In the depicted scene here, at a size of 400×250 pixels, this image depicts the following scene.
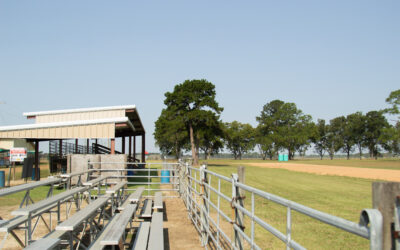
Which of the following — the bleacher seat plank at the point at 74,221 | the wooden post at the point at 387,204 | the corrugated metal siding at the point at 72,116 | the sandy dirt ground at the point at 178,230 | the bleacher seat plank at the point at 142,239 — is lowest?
the sandy dirt ground at the point at 178,230

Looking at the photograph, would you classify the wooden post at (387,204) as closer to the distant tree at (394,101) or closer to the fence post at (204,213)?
the fence post at (204,213)

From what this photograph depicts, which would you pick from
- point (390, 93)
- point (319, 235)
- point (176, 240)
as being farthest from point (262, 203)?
point (390, 93)

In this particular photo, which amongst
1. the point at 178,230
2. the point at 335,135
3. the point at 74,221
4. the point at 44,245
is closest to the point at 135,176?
the point at 178,230

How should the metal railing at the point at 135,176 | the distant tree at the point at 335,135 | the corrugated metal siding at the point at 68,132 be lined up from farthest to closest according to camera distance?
1. the distant tree at the point at 335,135
2. the corrugated metal siding at the point at 68,132
3. the metal railing at the point at 135,176

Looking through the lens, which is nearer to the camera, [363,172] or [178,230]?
[178,230]

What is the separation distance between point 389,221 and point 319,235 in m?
6.55

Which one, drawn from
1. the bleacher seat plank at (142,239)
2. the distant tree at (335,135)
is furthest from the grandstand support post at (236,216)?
the distant tree at (335,135)

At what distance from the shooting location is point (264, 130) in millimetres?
99125

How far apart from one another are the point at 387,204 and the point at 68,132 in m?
18.8

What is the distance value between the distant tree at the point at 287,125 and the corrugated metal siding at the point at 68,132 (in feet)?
259

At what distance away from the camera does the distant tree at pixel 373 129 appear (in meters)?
105

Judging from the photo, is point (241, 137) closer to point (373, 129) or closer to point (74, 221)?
point (373, 129)

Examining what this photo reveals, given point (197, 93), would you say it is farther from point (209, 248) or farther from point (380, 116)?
→ point (380, 116)

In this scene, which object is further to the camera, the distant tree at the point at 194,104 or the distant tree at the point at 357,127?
the distant tree at the point at 357,127
